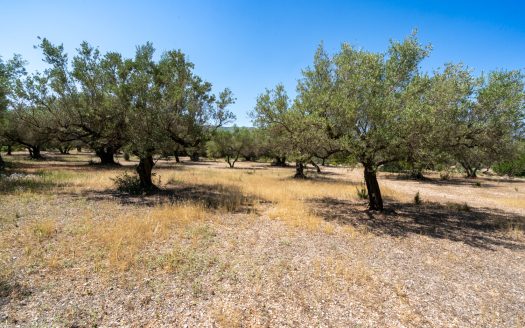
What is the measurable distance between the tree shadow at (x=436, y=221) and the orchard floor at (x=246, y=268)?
0.15 m

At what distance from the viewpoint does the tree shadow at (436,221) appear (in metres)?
11.9

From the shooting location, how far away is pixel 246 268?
7711mm

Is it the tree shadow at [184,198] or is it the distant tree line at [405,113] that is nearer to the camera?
the distant tree line at [405,113]

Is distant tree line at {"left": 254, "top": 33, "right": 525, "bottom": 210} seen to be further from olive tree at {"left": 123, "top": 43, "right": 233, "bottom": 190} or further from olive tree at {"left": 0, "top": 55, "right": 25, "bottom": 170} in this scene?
olive tree at {"left": 0, "top": 55, "right": 25, "bottom": 170}

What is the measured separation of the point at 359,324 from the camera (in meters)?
5.46

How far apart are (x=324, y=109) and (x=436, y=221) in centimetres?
886

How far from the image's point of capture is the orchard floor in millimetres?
5621

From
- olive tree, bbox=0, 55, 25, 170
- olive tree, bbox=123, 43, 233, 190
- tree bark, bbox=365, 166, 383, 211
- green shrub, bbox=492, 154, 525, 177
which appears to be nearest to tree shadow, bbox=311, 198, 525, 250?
tree bark, bbox=365, 166, 383, 211

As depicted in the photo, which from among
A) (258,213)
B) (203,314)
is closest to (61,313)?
(203,314)

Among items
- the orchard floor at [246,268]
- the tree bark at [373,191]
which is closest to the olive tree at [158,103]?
the orchard floor at [246,268]

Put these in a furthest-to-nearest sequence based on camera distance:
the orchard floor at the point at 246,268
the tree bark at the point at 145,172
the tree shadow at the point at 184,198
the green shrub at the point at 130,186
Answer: the tree bark at the point at 145,172
the green shrub at the point at 130,186
the tree shadow at the point at 184,198
the orchard floor at the point at 246,268

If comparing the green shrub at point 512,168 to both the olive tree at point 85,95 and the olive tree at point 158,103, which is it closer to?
the olive tree at point 158,103

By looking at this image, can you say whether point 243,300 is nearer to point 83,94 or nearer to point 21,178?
point 83,94

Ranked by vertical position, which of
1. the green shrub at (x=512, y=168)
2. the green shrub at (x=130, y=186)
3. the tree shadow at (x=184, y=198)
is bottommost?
the tree shadow at (x=184, y=198)
